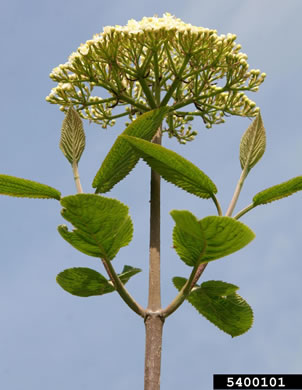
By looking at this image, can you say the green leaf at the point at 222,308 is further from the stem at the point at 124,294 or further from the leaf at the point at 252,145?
the leaf at the point at 252,145

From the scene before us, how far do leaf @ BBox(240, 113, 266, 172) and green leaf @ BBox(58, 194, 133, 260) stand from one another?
5.49ft

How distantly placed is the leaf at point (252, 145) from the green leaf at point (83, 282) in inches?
80.5

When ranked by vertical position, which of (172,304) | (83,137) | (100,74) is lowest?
(172,304)

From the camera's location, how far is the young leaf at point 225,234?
515 centimetres

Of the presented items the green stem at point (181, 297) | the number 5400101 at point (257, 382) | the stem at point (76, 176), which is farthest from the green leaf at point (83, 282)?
the number 5400101 at point (257, 382)

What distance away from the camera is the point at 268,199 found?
615 cm

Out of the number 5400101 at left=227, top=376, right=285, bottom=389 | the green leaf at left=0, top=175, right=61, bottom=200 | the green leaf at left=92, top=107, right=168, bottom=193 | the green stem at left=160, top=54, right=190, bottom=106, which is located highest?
the green stem at left=160, top=54, right=190, bottom=106

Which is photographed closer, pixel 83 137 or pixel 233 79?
pixel 83 137

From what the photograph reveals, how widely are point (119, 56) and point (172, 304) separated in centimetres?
280

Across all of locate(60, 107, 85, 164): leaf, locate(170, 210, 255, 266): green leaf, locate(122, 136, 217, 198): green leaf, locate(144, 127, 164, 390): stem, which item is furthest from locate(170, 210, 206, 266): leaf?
locate(60, 107, 85, 164): leaf

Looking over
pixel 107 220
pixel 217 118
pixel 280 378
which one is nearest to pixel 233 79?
pixel 217 118

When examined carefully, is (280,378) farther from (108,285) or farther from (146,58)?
(146,58)

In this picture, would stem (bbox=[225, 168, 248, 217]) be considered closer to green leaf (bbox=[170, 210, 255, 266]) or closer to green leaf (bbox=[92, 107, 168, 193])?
green leaf (bbox=[170, 210, 255, 266])

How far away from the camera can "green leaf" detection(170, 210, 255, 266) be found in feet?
16.9
